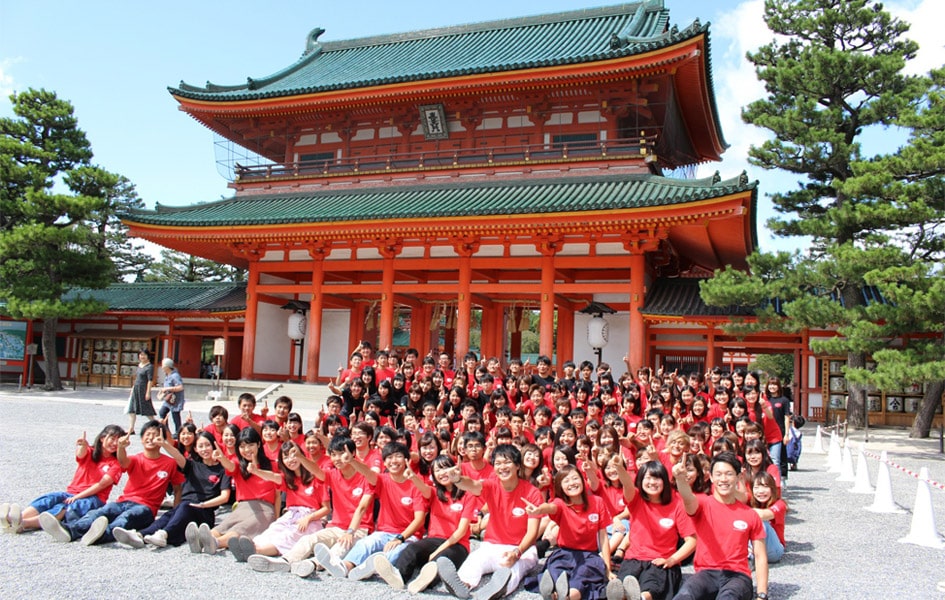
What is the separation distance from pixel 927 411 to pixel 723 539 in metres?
12.8

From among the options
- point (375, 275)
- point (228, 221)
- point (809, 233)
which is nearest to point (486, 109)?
point (375, 275)

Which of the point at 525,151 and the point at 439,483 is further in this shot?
the point at 525,151

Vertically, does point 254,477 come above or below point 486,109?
below

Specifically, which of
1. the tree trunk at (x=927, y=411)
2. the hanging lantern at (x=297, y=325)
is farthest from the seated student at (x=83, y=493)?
the tree trunk at (x=927, y=411)

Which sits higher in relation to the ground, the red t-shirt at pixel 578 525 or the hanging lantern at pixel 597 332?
the hanging lantern at pixel 597 332

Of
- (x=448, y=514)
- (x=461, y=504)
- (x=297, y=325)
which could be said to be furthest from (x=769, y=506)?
(x=297, y=325)

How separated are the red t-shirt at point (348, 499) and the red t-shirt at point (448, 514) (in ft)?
2.01

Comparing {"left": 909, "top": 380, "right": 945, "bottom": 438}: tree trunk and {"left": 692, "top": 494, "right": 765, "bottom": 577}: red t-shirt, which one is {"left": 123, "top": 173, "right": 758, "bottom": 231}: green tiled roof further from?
{"left": 692, "top": 494, "right": 765, "bottom": 577}: red t-shirt

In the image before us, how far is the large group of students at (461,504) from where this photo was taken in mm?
4953

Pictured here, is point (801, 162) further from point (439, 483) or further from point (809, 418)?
point (439, 483)

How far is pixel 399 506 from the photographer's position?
594 cm

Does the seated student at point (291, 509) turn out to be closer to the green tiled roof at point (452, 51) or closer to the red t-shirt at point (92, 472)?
the red t-shirt at point (92, 472)

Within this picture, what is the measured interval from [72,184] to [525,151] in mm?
14317

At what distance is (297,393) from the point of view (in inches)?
699
